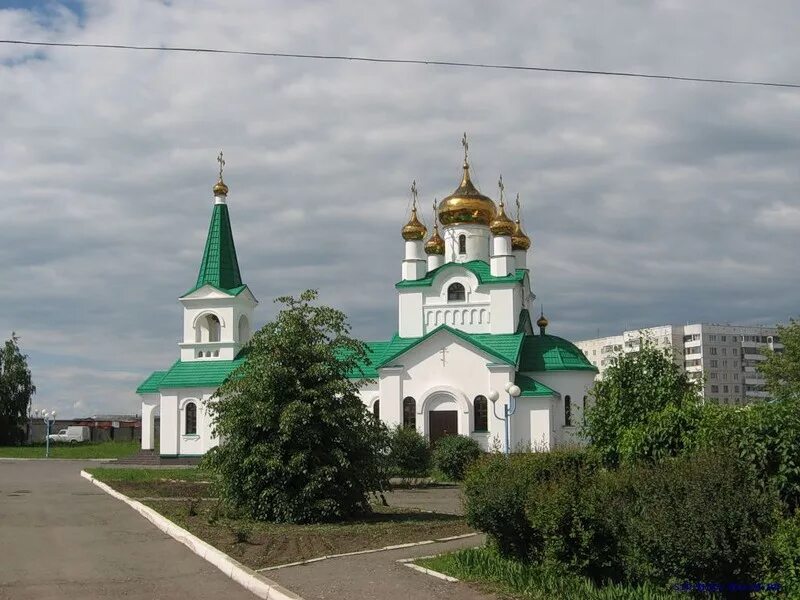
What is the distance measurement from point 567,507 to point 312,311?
8.39m

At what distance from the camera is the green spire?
43344 mm

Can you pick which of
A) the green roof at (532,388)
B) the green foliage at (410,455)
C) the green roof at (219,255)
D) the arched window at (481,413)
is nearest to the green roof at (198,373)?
the green roof at (219,255)

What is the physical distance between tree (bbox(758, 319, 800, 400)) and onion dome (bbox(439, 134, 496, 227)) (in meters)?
13.7

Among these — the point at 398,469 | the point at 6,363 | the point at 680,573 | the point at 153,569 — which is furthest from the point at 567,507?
the point at 6,363

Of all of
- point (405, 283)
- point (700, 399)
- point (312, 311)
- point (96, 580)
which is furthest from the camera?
point (405, 283)

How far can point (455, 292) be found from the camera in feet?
132

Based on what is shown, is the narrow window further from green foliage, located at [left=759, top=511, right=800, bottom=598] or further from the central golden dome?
green foliage, located at [left=759, top=511, right=800, bottom=598]

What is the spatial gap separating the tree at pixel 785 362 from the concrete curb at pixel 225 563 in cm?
2734

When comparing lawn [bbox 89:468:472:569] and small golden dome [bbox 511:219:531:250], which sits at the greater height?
small golden dome [bbox 511:219:531:250]

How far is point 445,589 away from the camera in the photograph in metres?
9.82

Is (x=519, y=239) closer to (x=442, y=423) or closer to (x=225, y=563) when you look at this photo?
(x=442, y=423)

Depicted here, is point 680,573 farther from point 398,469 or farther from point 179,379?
point 179,379

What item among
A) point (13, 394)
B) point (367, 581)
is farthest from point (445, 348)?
point (13, 394)

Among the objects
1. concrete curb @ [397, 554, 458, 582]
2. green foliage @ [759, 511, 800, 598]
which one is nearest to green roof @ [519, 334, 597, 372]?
concrete curb @ [397, 554, 458, 582]
